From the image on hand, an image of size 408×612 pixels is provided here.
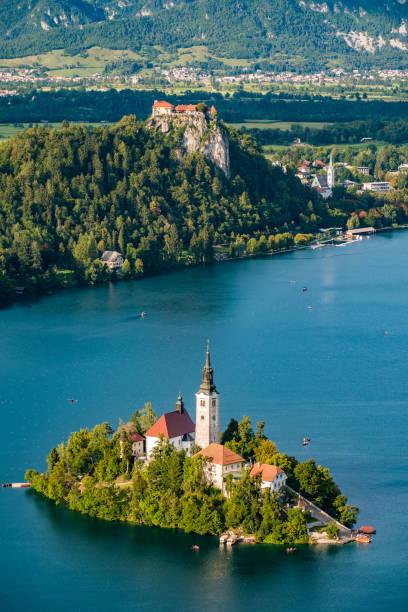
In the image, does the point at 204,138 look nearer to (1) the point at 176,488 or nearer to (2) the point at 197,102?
(2) the point at 197,102

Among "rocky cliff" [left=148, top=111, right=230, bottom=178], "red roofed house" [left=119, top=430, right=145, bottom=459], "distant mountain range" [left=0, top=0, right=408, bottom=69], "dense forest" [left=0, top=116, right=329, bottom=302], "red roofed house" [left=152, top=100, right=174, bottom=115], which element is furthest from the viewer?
"distant mountain range" [left=0, top=0, right=408, bottom=69]

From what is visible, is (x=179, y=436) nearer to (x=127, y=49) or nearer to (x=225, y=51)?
(x=127, y=49)

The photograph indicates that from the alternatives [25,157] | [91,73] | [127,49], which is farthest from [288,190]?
[127,49]

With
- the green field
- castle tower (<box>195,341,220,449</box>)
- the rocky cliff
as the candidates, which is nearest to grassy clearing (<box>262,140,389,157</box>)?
the green field

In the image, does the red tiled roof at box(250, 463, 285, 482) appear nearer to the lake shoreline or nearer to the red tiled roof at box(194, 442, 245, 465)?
the red tiled roof at box(194, 442, 245, 465)

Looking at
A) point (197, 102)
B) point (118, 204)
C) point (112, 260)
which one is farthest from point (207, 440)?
point (197, 102)
